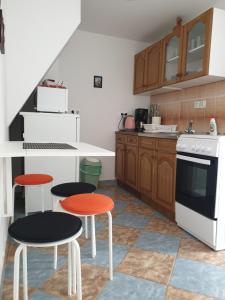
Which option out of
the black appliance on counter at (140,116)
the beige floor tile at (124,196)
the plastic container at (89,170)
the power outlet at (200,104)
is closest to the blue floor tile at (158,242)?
the beige floor tile at (124,196)

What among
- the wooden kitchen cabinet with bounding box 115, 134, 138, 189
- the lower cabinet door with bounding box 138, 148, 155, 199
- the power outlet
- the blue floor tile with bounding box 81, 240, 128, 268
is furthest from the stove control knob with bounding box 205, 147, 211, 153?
the wooden kitchen cabinet with bounding box 115, 134, 138, 189

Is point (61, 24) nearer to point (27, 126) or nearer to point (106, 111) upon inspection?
point (27, 126)

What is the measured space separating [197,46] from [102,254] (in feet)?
7.41

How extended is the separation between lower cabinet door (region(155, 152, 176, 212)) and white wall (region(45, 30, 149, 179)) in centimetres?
138

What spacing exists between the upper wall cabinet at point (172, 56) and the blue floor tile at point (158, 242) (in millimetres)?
1760

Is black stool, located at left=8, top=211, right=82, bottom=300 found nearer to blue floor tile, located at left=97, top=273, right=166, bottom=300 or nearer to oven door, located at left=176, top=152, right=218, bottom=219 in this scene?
blue floor tile, located at left=97, top=273, right=166, bottom=300

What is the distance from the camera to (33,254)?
179 cm

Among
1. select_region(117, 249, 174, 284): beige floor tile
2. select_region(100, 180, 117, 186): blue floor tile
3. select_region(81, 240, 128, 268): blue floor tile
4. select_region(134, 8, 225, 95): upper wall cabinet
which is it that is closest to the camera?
select_region(117, 249, 174, 284): beige floor tile

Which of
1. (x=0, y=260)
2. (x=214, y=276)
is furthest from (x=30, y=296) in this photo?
(x=214, y=276)

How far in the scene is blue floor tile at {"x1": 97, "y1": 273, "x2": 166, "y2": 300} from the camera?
1366 mm

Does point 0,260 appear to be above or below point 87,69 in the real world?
below

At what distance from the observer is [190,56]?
264 centimetres

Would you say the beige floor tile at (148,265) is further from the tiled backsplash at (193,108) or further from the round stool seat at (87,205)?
the tiled backsplash at (193,108)

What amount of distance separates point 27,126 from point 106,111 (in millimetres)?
1627
